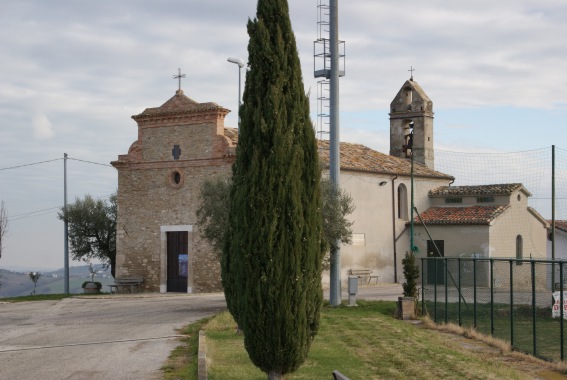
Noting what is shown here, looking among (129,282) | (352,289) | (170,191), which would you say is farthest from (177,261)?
(352,289)

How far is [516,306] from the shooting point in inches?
806

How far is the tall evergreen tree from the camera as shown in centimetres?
1112

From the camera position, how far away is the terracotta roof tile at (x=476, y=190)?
40.1 metres

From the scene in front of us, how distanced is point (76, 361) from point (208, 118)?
20184 mm

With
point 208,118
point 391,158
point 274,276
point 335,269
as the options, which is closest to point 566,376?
point 274,276

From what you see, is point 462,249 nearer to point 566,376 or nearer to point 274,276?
point 566,376

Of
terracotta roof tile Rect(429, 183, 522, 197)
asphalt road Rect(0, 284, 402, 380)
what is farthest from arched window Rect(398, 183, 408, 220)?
asphalt road Rect(0, 284, 402, 380)

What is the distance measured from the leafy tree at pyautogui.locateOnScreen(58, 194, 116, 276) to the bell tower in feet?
54.8

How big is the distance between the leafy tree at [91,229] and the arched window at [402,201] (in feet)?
47.7

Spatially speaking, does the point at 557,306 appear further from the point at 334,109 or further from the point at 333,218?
the point at 334,109

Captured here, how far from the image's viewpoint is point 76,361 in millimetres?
15086

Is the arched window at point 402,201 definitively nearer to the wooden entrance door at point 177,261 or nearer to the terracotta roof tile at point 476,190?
the terracotta roof tile at point 476,190

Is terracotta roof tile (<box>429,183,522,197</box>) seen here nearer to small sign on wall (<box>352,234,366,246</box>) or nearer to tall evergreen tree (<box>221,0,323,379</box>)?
small sign on wall (<box>352,234,366,246</box>)

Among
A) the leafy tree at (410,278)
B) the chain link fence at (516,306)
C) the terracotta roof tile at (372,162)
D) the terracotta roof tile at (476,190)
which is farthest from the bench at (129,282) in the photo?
the terracotta roof tile at (476,190)
